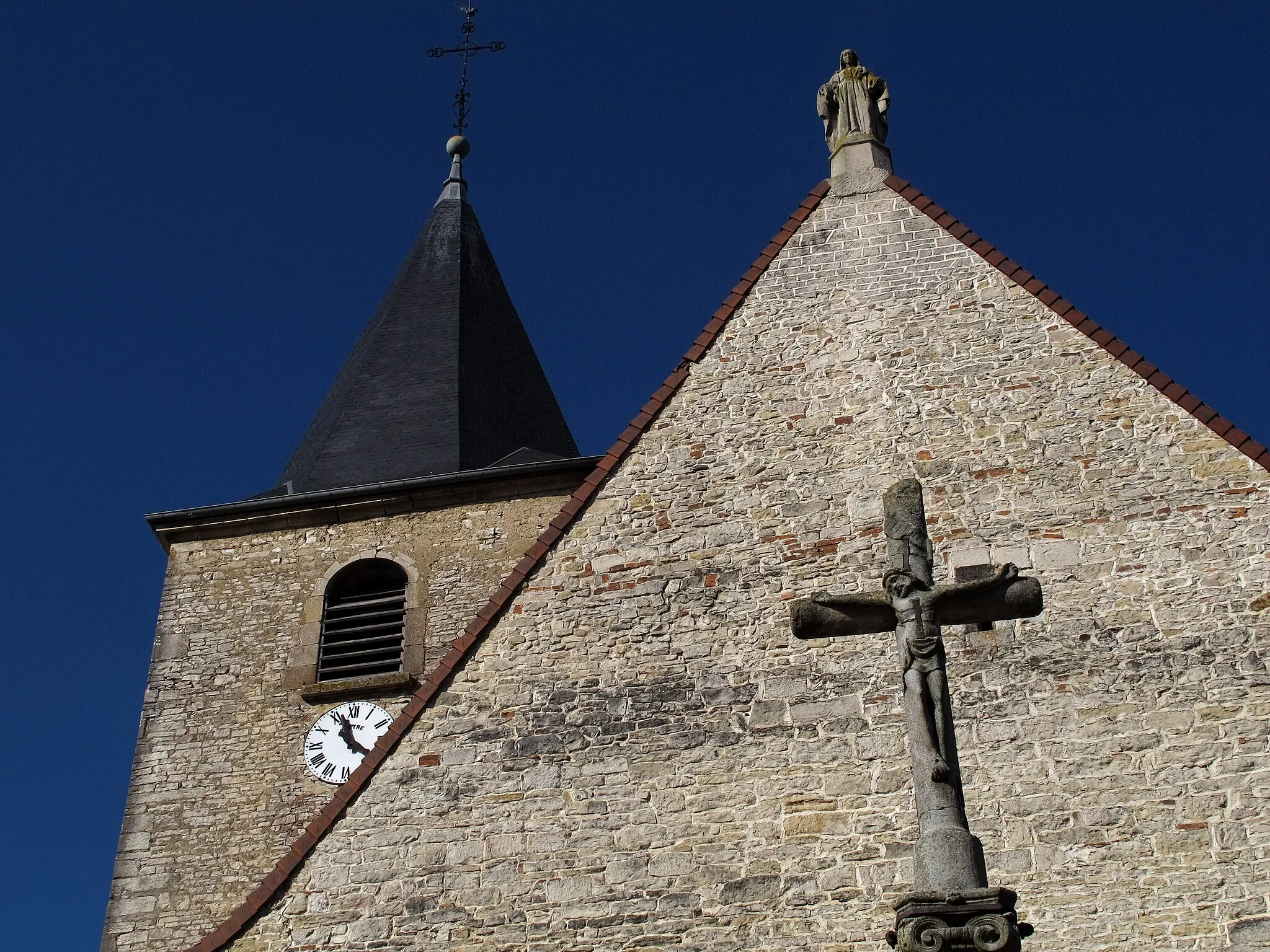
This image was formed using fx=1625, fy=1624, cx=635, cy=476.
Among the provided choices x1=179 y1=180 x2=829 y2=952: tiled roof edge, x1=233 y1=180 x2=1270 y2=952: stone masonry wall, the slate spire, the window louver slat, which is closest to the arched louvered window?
the window louver slat

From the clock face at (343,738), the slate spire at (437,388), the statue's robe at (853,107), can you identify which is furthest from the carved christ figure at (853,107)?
the clock face at (343,738)

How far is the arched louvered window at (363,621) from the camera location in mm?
12562

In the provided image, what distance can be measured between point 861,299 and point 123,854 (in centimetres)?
647

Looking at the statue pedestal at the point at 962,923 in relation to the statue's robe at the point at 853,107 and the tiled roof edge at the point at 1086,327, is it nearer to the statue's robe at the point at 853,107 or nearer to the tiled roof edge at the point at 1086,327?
the tiled roof edge at the point at 1086,327

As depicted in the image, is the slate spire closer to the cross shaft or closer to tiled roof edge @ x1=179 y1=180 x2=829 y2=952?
tiled roof edge @ x1=179 y1=180 x2=829 y2=952

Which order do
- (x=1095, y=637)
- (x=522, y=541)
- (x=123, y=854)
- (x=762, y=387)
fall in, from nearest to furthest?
(x=1095, y=637) < (x=762, y=387) < (x=123, y=854) < (x=522, y=541)

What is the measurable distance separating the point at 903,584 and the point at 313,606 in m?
8.02

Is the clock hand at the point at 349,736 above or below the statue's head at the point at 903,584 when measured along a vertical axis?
above

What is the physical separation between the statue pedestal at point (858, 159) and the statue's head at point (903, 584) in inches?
220

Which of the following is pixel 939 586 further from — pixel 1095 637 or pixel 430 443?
pixel 430 443

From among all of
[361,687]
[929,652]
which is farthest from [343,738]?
[929,652]

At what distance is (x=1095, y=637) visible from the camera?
805 cm

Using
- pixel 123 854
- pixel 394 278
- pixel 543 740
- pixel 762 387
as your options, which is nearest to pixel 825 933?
pixel 543 740

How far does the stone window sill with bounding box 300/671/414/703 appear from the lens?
12.2 meters
